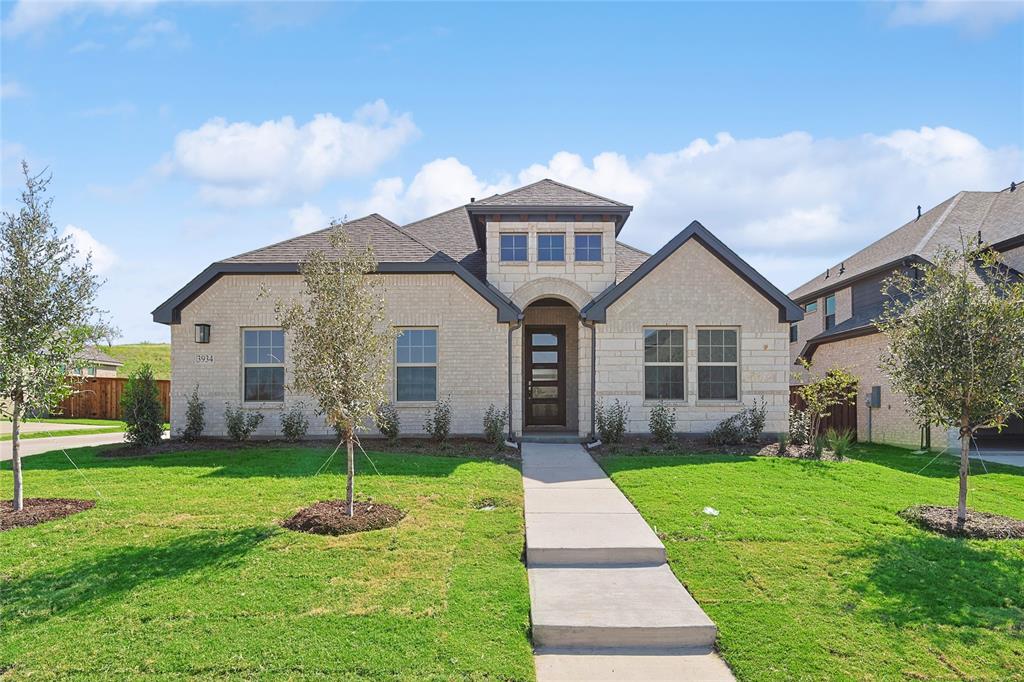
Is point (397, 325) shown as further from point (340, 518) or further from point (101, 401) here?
point (101, 401)

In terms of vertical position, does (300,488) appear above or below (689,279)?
below

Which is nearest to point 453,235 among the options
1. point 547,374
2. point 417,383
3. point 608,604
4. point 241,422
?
point 547,374

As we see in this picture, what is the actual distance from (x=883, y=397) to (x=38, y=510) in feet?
61.8

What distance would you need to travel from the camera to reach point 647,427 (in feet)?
49.0

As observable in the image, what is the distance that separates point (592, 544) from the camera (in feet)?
23.5

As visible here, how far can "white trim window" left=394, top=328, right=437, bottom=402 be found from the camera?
1489 cm

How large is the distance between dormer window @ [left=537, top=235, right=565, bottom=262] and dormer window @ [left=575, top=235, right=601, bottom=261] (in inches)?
14.3

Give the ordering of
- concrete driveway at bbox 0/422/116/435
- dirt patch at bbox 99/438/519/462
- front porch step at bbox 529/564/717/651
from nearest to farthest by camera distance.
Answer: front porch step at bbox 529/564/717/651, dirt patch at bbox 99/438/519/462, concrete driveway at bbox 0/422/116/435

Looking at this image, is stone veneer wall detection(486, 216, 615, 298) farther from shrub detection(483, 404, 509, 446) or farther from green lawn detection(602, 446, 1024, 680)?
green lawn detection(602, 446, 1024, 680)

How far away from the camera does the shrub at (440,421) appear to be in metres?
14.2

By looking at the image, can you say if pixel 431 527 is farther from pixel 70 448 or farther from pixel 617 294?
pixel 70 448

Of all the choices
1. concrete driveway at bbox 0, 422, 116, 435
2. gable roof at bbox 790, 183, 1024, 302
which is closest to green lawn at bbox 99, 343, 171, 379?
concrete driveway at bbox 0, 422, 116, 435

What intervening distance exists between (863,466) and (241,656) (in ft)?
36.8

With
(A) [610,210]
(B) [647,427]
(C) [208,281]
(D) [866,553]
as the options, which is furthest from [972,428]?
(C) [208,281]
